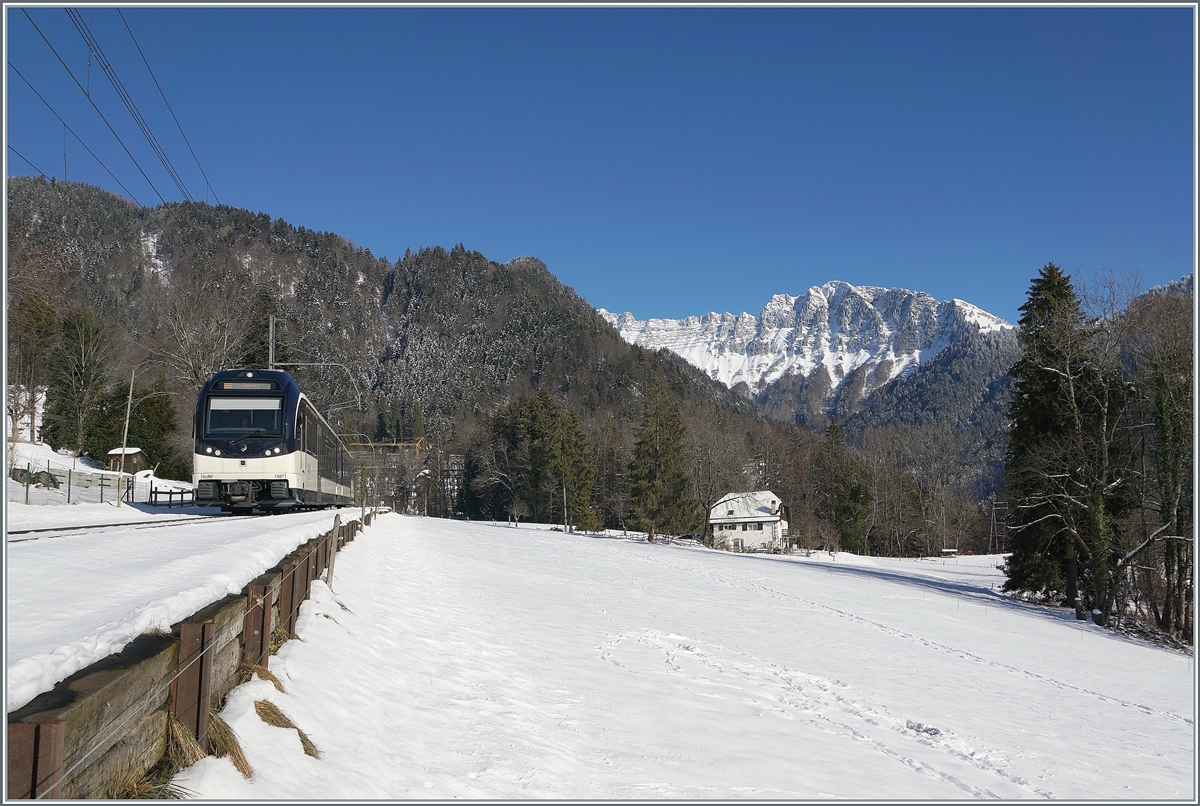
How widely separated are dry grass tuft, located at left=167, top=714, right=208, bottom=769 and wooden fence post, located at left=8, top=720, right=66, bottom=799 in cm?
118

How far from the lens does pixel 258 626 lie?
5137 millimetres

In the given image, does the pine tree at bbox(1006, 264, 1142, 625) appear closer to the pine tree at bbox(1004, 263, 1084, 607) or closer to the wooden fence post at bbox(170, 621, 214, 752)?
the pine tree at bbox(1004, 263, 1084, 607)

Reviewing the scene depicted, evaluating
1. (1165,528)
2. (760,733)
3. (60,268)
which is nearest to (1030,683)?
(760,733)

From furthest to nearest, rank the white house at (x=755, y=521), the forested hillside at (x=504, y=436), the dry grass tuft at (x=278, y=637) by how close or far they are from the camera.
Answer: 1. the white house at (x=755, y=521)
2. the forested hillside at (x=504, y=436)
3. the dry grass tuft at (x=278, y=637)

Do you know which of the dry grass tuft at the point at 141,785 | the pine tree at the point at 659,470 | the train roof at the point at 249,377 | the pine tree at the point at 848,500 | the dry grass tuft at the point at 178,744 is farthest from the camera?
the pine tree at the point at 848,500

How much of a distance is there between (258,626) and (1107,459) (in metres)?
28.8

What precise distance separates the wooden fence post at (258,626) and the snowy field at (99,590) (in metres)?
0.27

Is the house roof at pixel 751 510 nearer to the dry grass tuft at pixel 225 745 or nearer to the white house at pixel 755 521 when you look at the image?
the white house at pixel 755 521

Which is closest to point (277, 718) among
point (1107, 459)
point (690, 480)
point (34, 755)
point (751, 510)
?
point (34, 755)

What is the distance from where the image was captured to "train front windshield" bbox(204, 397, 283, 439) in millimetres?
21219

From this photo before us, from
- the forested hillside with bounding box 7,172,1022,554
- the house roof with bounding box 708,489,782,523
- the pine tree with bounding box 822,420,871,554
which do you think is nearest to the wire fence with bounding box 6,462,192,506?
the forested hillside with bounding box 7,172,1022,554

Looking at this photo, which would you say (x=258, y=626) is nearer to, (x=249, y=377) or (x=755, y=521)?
(x=249, y=377)

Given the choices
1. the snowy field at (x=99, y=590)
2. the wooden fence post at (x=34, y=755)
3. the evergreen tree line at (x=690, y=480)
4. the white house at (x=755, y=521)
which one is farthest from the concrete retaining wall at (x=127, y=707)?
the white house at (x=755, y=521)

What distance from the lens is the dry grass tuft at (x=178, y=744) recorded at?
3.55 meters
